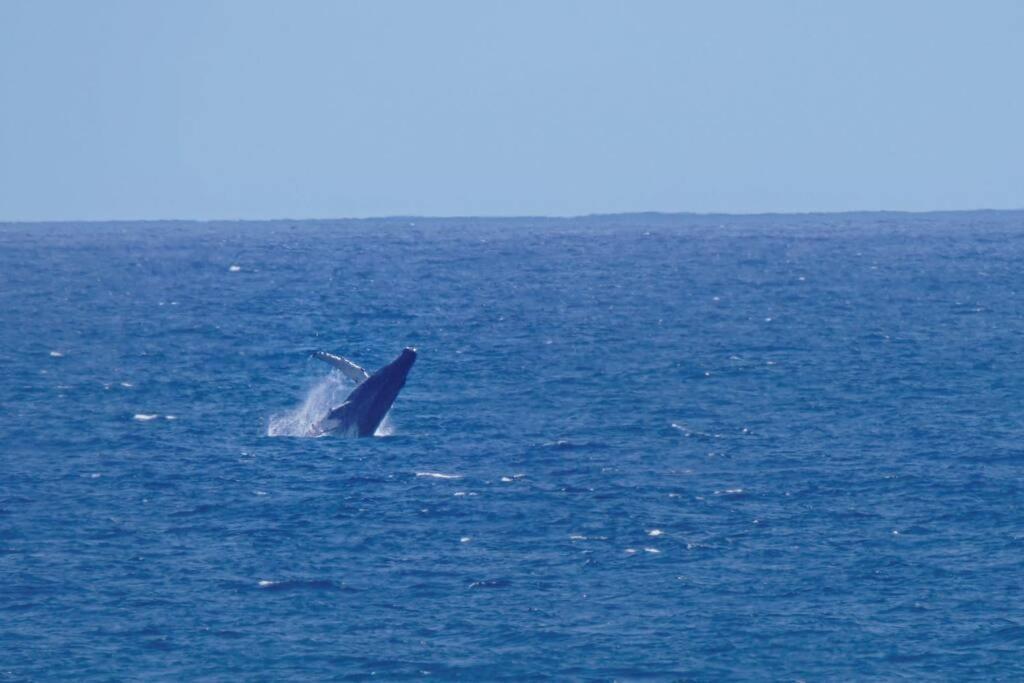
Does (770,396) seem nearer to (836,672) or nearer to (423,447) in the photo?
(423,447)

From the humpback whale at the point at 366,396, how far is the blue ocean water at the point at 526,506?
3.20 ft

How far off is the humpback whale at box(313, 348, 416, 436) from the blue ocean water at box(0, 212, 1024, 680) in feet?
3.20

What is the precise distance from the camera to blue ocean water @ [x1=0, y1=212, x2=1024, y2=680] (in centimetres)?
2994

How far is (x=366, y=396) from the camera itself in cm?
4728

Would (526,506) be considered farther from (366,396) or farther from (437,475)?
(366,396)

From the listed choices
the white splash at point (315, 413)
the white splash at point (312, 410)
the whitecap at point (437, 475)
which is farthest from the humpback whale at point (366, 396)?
the whitecap at point (437, 475)

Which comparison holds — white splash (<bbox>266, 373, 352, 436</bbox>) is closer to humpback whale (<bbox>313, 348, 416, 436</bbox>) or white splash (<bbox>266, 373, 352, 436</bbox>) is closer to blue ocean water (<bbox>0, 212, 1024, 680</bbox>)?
blue ocean water (<bbox>0, 212, 1024, 680</bbox>)

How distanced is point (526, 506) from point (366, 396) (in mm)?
9367

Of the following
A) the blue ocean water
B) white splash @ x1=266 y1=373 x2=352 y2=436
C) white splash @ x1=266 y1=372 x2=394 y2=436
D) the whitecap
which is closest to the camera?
the blue ocean water

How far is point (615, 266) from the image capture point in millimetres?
142375

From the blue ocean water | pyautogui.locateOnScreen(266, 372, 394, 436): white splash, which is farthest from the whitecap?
pyautogui.locateOnScreen(266, 372, 394, 436): white splash

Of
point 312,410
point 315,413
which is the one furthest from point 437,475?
point 312,410

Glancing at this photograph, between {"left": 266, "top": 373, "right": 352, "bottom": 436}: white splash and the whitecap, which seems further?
{"left": 266, "top": 373, "right": 352, "bottom": 436}: white splash

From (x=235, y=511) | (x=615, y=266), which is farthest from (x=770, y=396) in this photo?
(x=615, y=266)
